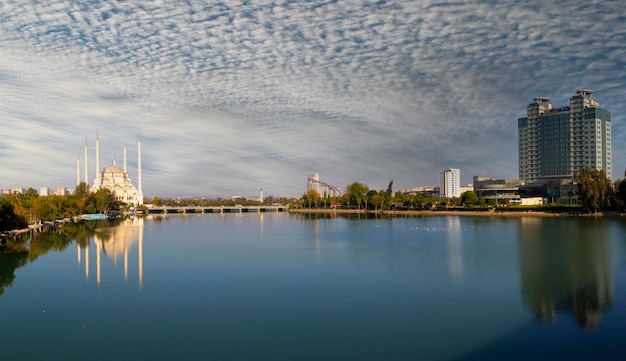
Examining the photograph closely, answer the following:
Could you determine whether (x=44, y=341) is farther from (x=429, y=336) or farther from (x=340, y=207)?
(x=340, y=207)

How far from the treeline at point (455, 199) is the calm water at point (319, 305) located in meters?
32.5

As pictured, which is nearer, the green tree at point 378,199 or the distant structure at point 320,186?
the green tree at point 378,199

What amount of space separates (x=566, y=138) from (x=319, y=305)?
93.8 m

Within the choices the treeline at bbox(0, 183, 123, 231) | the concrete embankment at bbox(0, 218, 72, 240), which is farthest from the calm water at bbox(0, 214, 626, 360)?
the concrete embankment at bbox(0, 218, 72, 240)

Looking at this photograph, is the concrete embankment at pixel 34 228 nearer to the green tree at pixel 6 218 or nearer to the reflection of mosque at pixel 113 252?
the green tree at pixel 6 218

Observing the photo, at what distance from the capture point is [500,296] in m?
14.1

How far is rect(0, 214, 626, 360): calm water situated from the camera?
988 cm

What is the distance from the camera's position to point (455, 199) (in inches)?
3364

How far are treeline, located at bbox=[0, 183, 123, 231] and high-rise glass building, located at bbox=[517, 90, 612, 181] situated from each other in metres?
76.9

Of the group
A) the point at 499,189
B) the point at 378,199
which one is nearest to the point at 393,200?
the point at 378,199

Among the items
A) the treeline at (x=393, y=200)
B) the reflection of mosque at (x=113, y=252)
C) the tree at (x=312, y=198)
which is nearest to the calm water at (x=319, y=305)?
the reflection of mosque at (x=113, y=252)

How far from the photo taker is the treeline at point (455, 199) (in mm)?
53025

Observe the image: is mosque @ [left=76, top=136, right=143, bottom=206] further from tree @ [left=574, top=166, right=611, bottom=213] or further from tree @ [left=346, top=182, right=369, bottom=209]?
tree @ [left=574, top=166, right=611, bottom=213]

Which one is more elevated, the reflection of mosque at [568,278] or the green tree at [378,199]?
the green tree at [378,199]
